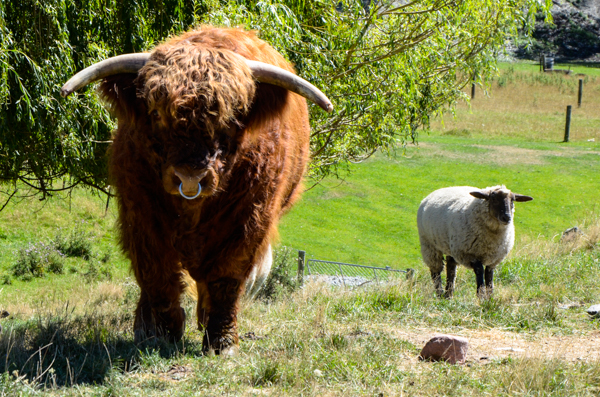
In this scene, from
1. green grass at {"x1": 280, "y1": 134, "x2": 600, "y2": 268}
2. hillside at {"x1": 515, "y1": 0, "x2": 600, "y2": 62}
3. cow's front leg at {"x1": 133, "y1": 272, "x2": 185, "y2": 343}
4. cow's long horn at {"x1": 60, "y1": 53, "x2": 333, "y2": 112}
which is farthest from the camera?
hillside at {"x1": 515, "y1": 0, "x2": 600, "y2": 62}

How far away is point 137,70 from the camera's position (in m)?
4.15

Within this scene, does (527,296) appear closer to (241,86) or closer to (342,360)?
(342,360)

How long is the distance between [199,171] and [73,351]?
152 centimetres

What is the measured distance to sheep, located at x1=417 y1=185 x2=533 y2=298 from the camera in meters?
8.73

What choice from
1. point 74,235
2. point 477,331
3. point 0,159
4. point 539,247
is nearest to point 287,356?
point 477,331

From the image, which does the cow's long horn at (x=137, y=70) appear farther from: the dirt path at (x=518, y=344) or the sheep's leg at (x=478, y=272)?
the sheep's leg at (x=478, y=272)

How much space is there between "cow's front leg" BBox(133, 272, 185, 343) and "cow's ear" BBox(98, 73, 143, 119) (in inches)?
47.1

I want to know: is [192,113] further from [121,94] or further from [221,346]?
[221,346]

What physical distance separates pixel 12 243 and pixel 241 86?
44.8ft

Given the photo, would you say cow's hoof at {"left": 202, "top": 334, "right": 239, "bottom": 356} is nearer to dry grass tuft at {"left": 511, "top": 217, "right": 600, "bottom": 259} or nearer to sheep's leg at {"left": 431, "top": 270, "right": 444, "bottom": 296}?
sheep's leg at {"left": 431, "top": 270, "right": 444, "bottom": 296}

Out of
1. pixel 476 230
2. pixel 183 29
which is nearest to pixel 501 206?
pixel 476 230

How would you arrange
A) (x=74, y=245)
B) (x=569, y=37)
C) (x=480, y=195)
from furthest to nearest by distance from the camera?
1. (x=569, y=37)
2. (x=74, y=245)
3. (x=480, y=195)

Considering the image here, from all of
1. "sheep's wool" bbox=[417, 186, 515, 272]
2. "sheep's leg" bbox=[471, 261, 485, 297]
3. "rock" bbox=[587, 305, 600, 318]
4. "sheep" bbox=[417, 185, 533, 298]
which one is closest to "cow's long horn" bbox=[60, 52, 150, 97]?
"rock" bbox=[587, 305, 600, 318]

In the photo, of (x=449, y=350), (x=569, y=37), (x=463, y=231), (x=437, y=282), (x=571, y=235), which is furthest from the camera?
(x=569, y=37)
